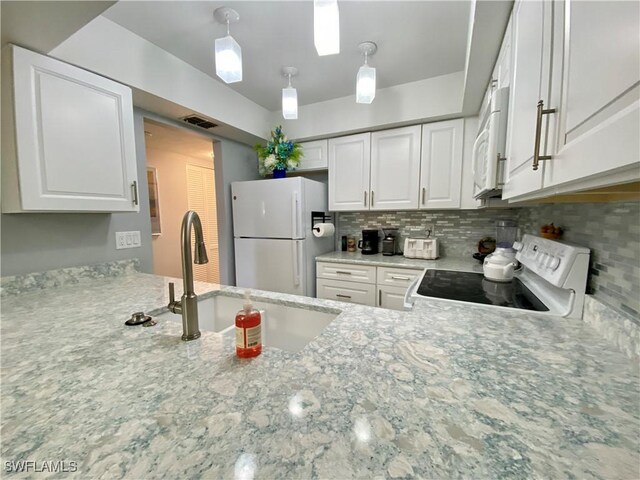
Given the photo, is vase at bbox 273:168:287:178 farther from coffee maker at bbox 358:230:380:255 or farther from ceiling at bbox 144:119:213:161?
coffee maker at bbox 358:230:380:255

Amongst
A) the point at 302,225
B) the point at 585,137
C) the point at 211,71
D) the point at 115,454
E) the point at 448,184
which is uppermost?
the point at 211,71

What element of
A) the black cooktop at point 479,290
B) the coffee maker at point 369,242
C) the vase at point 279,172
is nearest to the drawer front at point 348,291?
the coffee maker at point 369,242

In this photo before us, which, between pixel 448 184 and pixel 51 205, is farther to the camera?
pixel 448 184

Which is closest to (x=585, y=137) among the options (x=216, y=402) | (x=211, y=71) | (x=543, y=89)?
(x=543, y=89)

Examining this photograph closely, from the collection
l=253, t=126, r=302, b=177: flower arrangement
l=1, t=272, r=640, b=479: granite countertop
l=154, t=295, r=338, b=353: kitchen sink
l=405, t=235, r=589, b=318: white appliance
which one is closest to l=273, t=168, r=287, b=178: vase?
l=253, t=126, r=302, b=177: flower arrangement

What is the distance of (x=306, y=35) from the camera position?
1616 mm

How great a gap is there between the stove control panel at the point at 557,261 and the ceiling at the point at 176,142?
265 centimetres

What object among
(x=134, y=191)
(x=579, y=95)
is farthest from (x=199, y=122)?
(x=579, y=95)

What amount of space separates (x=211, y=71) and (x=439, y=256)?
8.32 ft

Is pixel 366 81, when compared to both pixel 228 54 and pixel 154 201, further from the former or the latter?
pixel 154 201

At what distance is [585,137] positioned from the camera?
0.47 metres

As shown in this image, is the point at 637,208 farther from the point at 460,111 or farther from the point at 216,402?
the point at 460,111

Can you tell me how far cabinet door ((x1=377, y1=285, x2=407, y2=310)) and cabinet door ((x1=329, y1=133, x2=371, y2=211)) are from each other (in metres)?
0.82

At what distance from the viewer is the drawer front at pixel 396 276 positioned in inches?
81.0
